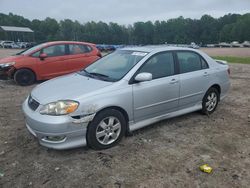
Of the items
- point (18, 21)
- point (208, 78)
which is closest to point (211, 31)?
point (18, 21)

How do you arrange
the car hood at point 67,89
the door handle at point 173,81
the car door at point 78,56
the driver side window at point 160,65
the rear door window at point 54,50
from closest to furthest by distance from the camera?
the car hood at point 67,89, the driver side window at point 160,65, the door handle at point 173,81, the rear door window at point 54,50, the car door at point 78,56

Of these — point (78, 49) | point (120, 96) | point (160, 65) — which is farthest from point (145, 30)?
point (120, 96)

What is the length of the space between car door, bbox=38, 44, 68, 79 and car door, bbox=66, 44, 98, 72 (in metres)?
0.22

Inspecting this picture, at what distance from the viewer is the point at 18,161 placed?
3.47m

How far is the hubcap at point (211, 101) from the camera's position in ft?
17.3

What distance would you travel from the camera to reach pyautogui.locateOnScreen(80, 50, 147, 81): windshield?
4113 millimetres

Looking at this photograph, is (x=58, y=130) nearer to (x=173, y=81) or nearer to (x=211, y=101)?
(x=173, y=81)

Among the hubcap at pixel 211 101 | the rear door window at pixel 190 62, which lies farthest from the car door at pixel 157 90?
the hubcap at pixel 211 101

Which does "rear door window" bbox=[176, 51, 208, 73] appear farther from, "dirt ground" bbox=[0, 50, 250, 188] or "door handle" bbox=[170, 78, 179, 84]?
"dirt ground" bbox=[0, 50, 250, 188]

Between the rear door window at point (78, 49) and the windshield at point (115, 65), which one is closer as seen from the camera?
the windshield at point (115, 65)

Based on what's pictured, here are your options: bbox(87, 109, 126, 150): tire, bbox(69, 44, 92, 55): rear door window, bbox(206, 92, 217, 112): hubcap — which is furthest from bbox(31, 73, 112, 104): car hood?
bbox(69, 44, 92, 55): rear door window

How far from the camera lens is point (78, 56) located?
9.16m

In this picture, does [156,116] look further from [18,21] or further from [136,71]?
[18,21]

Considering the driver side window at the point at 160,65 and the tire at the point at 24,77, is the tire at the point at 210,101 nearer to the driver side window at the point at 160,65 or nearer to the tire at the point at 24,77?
the driver side window at the point at 160,65
